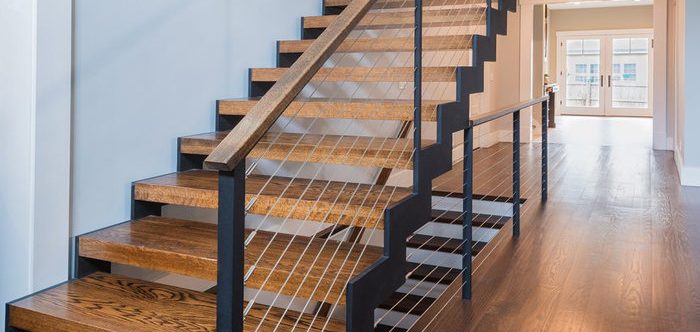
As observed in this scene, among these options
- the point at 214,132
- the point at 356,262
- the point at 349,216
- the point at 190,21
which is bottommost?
the point at 356,262

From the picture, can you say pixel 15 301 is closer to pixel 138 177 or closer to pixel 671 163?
pixel 138 177

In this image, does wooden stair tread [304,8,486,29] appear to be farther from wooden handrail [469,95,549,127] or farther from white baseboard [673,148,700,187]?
white baseboard [673,148,700,187]

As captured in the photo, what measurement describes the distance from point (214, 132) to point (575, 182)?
3662mm

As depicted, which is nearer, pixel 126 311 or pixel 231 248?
pixel 231 248

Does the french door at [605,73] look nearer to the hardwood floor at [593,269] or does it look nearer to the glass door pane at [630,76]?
the glass door pane at [630,76]

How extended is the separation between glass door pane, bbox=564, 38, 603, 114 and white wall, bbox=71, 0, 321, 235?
1235 centimetres

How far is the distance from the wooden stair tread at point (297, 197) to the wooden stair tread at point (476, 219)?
1868 mm

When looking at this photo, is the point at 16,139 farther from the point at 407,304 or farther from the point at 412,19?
the point at 407,304

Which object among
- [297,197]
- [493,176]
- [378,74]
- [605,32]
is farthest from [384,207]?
[605,32]

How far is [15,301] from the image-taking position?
192 cm

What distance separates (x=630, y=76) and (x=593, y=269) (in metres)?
12.3

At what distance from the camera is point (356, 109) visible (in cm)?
258

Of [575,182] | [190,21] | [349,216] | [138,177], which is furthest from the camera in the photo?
[575,182]

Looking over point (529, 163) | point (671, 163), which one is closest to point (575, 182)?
point (529, 163)
